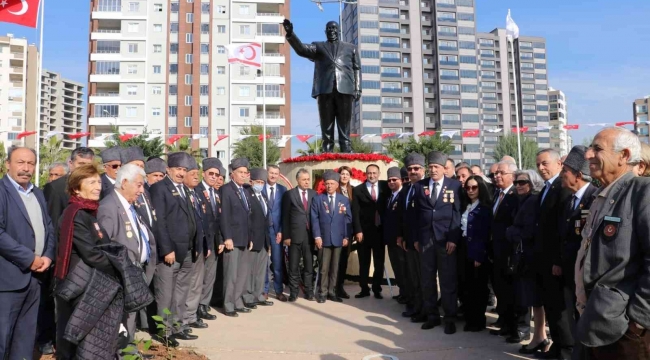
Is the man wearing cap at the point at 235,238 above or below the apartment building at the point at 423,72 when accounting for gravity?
below

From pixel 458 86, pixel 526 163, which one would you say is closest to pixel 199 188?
pixel 526 163

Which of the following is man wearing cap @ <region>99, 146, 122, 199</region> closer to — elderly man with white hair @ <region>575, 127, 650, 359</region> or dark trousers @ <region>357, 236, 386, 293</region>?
dark trousers @ <region>357, 236, 386, 293</region>

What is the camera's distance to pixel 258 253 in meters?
7.28

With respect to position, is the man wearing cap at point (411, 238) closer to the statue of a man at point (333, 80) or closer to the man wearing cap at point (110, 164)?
the statue of a man at point (333, 80)

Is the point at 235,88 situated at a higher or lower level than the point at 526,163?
higher

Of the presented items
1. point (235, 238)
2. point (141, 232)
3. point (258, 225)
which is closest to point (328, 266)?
point (258, 225)

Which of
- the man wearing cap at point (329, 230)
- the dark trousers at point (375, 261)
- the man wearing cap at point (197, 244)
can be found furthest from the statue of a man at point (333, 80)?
the man wearing cap at point (197, 244)

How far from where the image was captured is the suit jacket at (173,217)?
17.4 ft

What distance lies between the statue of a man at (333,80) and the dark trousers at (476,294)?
4.18m

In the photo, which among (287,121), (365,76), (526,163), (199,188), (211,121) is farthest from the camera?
(365,76)

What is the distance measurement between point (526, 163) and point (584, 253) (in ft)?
203

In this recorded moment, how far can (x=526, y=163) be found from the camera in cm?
6050

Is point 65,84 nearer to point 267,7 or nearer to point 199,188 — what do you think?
point 267,7

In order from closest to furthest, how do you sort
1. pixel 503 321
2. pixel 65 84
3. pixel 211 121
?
pixel 503 321 < pixel 211 121 < pixel 65 84
